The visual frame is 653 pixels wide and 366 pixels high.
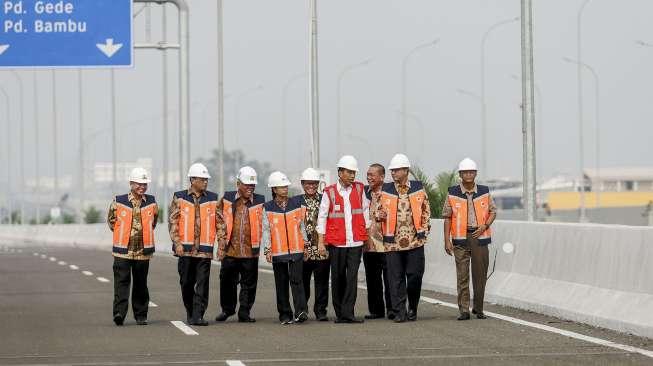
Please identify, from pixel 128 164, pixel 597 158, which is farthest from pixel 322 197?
pixel 128 164

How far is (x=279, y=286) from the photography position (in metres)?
18.3

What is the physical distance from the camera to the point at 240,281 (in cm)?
1856

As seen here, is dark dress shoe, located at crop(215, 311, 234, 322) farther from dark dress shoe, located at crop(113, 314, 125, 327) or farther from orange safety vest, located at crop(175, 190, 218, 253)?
A: dark dress shoe, located at crop(113, 314, 125, 327)

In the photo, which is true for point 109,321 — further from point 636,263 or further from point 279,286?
point 636,263

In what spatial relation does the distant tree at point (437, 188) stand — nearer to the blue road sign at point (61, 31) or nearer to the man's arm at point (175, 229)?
the blue road sign at point (61, 31)

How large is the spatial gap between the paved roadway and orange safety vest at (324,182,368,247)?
954 mm

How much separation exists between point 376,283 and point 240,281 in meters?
1.52

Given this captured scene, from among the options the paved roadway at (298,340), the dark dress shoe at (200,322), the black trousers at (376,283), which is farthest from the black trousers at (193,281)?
the black trousers at (376,283)

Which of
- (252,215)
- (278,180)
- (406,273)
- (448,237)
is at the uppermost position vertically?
(278,180)

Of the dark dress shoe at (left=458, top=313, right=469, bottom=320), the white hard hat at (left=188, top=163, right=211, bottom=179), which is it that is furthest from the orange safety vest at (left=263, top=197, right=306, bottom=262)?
the dark dress shoe at (left=458, top=313, right=469, bottom=320)

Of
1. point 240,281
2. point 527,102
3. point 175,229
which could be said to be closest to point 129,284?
point 175,229

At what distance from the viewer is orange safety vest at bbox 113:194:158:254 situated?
18.0m

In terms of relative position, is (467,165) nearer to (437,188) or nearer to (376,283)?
(376,283)

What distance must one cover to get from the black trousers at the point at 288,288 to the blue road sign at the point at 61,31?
17.0 meters
